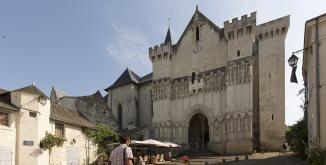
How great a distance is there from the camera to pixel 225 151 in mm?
38531

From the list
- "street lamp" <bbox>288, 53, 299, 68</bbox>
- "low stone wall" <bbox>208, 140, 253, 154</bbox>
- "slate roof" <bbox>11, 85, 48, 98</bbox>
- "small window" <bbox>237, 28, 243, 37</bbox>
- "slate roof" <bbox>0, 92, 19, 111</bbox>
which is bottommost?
"low stone wall" <bbox>208, 140, 253, 154</bbox>

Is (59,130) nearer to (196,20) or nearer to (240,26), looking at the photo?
(240,26)

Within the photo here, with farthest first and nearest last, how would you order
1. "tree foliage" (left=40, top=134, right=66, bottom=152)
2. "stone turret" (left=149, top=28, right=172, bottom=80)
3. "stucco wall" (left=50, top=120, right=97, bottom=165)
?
"stone turret" (left=149, top=28, right=172, bottom=80) → "stucco wall" (left=50, top=120, right=97, bottom=165) → "tree foliage" (left=40, top=134, right=66, bottom=152)

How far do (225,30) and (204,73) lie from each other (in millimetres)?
5048

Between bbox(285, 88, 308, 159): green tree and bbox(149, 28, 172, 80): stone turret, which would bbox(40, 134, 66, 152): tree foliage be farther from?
bbox(149, 28, 172, 80): stone turret

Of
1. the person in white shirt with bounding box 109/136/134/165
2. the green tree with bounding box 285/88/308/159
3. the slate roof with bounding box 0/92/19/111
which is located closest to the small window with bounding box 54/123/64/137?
the slate roof with bounding box 0/92/19/111

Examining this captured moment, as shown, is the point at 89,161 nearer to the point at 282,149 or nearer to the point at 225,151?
the point at 225,151

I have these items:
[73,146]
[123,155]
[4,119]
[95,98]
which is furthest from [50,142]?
[95,98]

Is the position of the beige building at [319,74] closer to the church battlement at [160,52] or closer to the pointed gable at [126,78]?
the church battlement at [160,52]

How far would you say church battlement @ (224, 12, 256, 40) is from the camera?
3947cm

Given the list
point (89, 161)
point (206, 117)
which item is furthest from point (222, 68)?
point (89, 161)

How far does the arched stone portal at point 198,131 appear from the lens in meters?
43.4

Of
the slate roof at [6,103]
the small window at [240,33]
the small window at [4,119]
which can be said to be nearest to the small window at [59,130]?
the slate roof at [6,103]

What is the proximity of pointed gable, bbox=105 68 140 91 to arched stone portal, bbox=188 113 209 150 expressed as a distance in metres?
11.8
